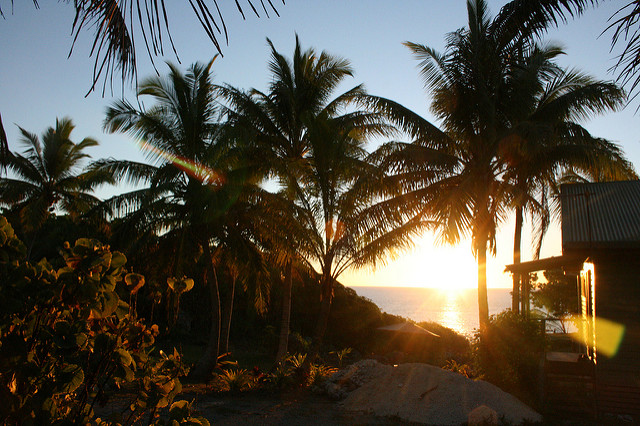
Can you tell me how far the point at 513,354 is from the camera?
38.1 ft

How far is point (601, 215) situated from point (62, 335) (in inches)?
408

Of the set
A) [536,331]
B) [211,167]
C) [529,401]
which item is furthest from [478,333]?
[211,167]

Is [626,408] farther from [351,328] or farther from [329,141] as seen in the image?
[351,328]

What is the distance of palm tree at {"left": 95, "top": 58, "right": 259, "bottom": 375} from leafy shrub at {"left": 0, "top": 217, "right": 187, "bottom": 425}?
10.5 metres

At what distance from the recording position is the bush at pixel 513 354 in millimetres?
11250

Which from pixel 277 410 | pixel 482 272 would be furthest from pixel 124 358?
pixel 482 272

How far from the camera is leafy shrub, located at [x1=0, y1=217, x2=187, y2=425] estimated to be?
2098mm

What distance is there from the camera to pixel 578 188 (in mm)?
11719

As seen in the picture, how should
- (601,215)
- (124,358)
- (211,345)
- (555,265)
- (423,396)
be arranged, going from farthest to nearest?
1. (211,345)
2. (555,265)
3. (423,396)
4. (601,215)
5. (124,358)

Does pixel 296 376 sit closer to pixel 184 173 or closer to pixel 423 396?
pixel 423 396

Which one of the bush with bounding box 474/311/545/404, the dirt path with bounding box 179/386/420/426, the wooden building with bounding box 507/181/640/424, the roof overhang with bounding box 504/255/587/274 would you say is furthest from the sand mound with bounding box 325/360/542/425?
the roof overhang with bounding box 504/255/587/274

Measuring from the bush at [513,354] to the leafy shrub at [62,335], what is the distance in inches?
412

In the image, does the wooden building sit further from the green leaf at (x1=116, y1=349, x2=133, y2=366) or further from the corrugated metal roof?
the green leaf at (x1=116, y1=349, x2=133, y2=366)

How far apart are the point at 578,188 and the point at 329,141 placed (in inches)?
232
